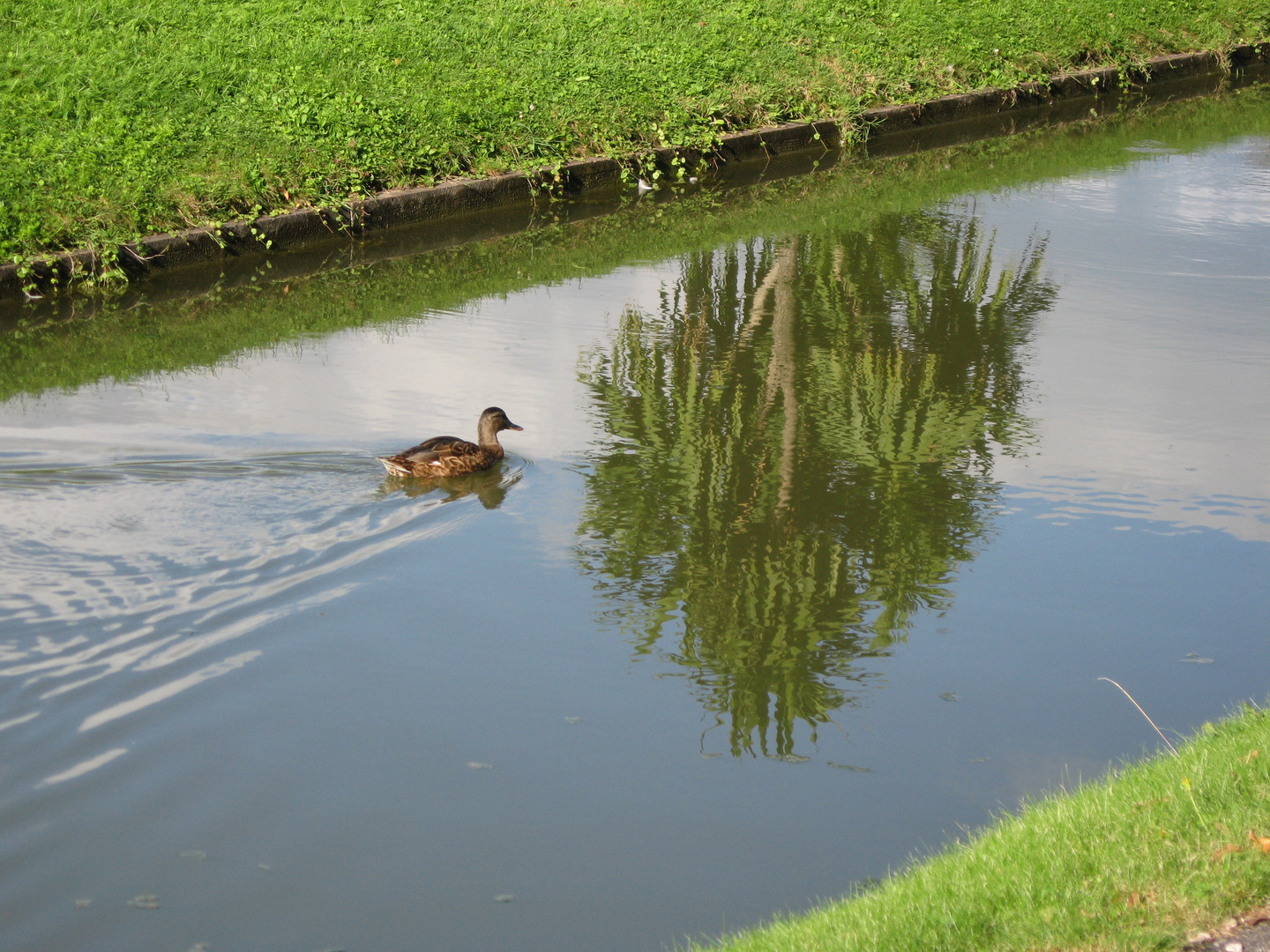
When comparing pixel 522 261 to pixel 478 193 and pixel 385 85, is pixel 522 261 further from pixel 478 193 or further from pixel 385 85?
pixel 385 85

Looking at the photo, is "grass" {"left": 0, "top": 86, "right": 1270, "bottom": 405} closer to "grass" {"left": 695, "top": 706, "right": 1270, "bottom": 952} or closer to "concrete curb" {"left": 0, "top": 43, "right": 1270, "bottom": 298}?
"concrete curb" {"left": 0, "top": 43, "right": 1270, "bottom": 298}

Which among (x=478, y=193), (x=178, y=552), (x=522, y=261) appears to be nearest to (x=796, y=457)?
(x=178, y=552)

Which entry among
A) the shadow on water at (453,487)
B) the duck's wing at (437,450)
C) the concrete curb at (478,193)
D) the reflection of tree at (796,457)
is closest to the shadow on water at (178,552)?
the shadow on water at (453,487)

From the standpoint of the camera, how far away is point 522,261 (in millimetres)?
11219

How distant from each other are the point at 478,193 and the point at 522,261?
1718 millimetres

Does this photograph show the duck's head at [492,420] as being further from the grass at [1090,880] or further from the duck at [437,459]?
the grass at [1090,880]

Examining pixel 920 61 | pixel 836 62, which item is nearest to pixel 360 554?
pixel 836 62

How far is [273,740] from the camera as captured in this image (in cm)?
477

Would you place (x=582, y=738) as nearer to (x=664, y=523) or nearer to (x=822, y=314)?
(x=664, y=523)

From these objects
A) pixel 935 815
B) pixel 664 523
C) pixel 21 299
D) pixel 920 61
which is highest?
pixel 920 61

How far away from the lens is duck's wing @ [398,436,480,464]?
6.98 meters

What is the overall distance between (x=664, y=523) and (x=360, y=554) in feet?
4.81

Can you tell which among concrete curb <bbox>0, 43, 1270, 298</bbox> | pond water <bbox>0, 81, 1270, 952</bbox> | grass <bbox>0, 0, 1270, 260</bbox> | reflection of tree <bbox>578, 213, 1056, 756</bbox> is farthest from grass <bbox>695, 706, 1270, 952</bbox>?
grass <bbox>0, 0, 1270, 260</bbox>

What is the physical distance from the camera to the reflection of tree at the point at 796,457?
554 cm
